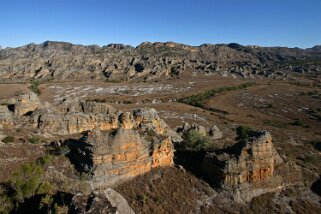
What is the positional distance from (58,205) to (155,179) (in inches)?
499

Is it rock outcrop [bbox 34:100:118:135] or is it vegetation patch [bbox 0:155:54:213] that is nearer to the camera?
vegetation patch [bbox 0:155:54:213]

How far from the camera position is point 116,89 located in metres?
149

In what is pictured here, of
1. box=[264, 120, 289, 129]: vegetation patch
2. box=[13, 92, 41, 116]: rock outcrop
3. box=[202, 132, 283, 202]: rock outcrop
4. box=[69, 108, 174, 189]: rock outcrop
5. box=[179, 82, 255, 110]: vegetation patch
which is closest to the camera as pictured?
box=[69, 108, 174, 189]: rock outcrop

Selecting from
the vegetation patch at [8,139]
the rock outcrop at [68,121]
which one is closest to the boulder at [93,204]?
the vegetation patch at [8,139]

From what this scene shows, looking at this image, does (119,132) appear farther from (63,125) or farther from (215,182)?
(63,125)

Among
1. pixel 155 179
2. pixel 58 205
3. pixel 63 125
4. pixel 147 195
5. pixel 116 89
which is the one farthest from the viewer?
pixel 116 89

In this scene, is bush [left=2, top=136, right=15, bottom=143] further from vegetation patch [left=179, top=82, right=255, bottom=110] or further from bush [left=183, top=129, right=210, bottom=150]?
vegetation patch [left=179, top=82, right=255, bottom=110]

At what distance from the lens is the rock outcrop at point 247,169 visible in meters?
33.3

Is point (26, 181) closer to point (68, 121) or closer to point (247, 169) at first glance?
point (68, 121)

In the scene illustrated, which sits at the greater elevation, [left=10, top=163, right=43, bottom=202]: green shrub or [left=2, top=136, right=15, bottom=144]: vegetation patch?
[left=2, top=136, right=15, bottom=144]: vegetation patch

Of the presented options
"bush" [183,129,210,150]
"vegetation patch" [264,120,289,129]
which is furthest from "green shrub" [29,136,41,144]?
"vegetation patch" [264,120,289,129]

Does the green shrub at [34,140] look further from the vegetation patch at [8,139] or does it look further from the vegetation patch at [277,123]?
the vegetation patch at [277,123]

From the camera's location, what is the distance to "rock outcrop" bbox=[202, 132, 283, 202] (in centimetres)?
3331

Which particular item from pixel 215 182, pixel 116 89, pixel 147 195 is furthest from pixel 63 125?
pixel 116 89
